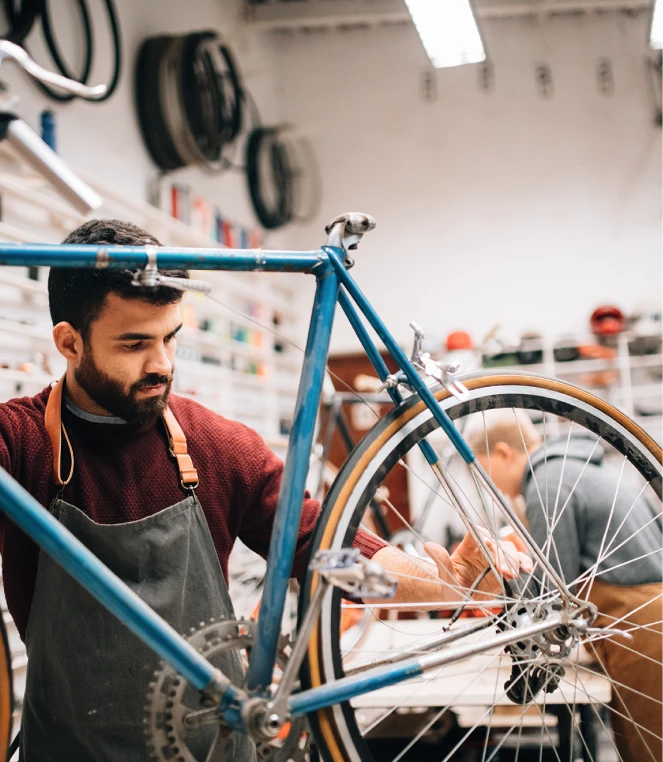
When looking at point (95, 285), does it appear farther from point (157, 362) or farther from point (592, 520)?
point (592, 520)

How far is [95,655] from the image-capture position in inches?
42.9

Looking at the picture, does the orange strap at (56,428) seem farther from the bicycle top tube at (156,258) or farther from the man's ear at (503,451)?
the man's ear at (503,451)

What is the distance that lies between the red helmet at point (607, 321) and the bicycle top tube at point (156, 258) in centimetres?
430

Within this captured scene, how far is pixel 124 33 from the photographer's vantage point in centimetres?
389

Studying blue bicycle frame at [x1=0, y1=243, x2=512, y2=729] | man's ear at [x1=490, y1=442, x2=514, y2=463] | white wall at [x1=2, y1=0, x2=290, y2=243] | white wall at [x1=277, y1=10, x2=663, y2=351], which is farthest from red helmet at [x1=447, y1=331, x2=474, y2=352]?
blue bicycle frame at [x1=0, y1=243, x2=512, y2=729]

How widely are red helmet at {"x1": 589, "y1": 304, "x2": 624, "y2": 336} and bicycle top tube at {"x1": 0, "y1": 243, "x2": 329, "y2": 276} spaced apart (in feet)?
14.1

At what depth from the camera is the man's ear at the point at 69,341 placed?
1.17 metres

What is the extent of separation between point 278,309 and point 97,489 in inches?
166

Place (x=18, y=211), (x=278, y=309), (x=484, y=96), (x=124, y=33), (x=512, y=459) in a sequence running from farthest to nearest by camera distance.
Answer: (x=484, y=96) < (x=278, y=309) < (x=124, y=33) < (x=18, y=211) < (x=512, y=459)

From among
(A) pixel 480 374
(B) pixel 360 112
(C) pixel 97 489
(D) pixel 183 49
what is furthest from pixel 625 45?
(C) pixel 97 489

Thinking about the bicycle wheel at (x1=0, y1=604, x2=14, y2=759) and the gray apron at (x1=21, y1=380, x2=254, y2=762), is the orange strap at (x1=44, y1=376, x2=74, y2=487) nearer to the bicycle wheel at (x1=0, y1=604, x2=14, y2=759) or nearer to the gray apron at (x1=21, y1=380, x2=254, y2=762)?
the gray apron at (x1=21, y1=380, x2=254, y2=762)

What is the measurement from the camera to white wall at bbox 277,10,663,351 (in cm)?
546

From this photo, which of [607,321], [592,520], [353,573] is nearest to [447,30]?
[607,321]

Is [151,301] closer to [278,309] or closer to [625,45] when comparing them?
[278,309]
